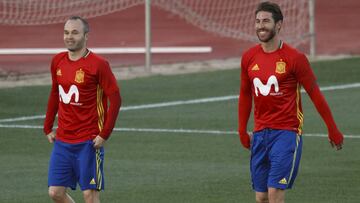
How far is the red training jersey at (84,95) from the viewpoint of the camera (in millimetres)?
11375

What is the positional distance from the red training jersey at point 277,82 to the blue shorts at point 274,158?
84 millimetres

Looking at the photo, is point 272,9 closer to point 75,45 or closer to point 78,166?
point 75,45

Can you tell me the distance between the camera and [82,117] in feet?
37.4

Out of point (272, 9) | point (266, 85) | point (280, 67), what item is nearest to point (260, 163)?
point (266, 85)

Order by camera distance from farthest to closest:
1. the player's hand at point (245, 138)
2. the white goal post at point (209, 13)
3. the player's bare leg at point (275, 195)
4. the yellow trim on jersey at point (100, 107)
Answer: the white goal post at point (209, 13) → the yellow trim on jersey at point (100, 107) → the player's hand at point (245, 138) → the player's bare leg at point (275, 195)

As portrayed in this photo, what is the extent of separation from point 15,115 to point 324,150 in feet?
19.9

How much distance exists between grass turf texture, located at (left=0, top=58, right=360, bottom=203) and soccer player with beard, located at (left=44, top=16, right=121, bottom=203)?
2.17m

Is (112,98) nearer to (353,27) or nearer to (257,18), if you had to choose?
(257,18)

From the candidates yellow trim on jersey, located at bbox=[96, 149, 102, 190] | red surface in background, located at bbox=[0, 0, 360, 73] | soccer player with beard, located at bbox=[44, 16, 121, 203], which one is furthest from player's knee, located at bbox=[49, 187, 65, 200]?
red surface in background, located at bbox=[0, 0, 360, 73]

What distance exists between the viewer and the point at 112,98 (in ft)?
37.2

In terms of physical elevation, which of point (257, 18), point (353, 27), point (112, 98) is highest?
point (257, 18)

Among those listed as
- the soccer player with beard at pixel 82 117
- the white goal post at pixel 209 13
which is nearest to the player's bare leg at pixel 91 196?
the soccer player with beard at pixel 82 117

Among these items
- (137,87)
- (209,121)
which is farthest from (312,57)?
(209,121)

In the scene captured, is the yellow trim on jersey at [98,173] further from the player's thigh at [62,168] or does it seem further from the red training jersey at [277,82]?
the red training jersey at [277,82]
